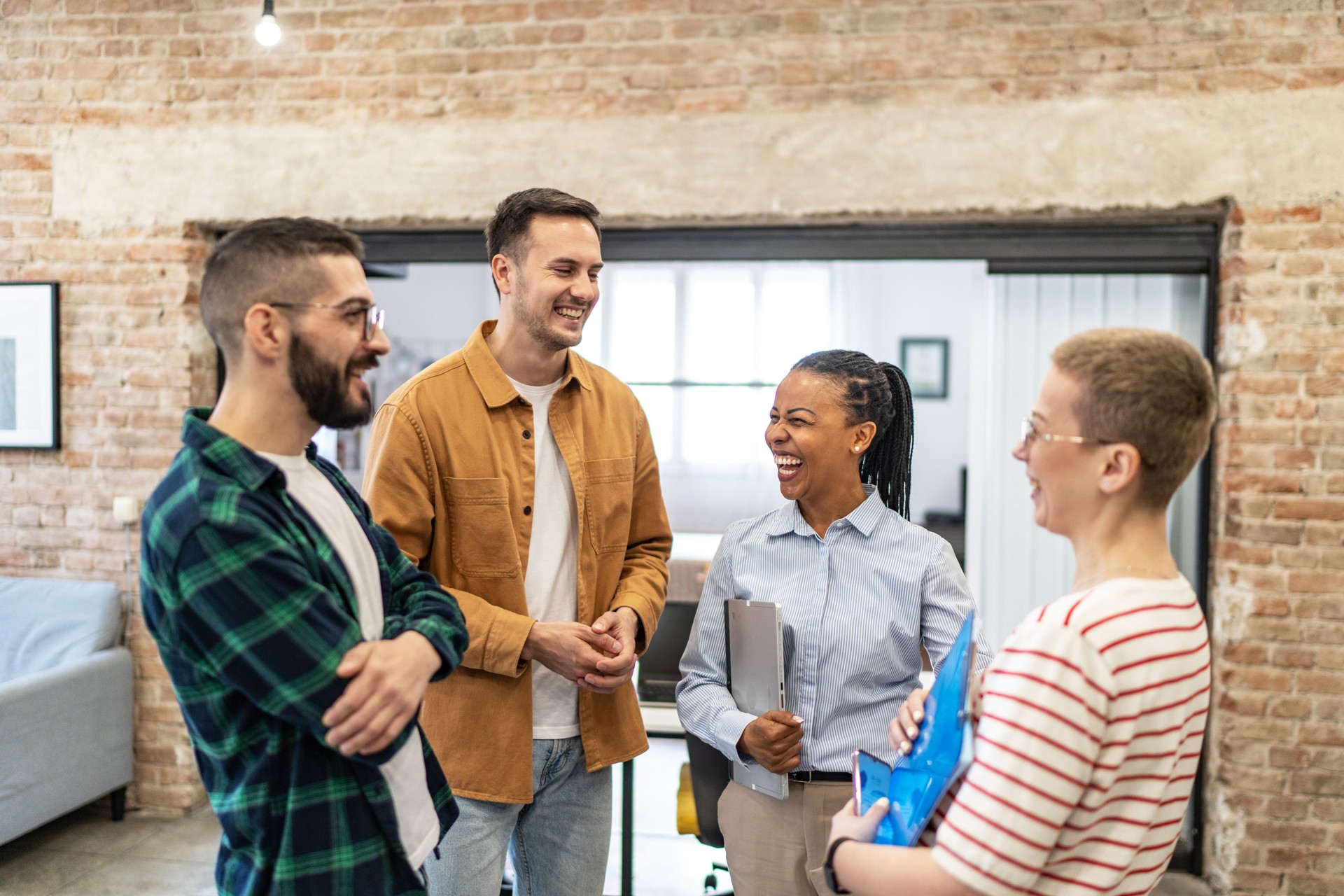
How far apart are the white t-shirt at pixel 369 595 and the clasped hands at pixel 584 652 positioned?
398 millimetres

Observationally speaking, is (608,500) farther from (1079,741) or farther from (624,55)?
(624,55)

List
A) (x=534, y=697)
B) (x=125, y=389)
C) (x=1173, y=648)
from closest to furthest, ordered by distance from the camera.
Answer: (x=1173, y=648) → (x=534, y=697) → (x=125, y=389)

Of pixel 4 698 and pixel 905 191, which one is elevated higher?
pixel 905 191

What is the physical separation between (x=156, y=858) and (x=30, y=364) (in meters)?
2.02

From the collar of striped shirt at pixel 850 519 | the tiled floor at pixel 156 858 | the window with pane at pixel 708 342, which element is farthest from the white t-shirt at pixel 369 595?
the window with pane at pixel 708 342

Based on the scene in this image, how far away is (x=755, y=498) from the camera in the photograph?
8.67 metres

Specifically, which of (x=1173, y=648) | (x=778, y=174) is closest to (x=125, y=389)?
(x=778, y=174)

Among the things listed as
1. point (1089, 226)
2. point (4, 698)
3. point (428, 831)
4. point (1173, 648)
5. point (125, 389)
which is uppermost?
point (1089, 226)

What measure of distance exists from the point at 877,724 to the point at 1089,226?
7.99ft

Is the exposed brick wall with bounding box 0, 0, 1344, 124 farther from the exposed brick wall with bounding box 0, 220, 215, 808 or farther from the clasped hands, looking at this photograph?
the clasped hands

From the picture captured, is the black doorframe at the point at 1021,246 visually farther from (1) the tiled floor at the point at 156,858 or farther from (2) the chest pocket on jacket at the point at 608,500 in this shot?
(2) the chest pocket on jacket at the point at 608,500

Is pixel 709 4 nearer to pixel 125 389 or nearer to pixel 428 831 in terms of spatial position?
pixel 125 389

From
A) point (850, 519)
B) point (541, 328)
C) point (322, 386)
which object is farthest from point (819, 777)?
point (322, 386)

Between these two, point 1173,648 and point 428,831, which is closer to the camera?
point 1173,648
